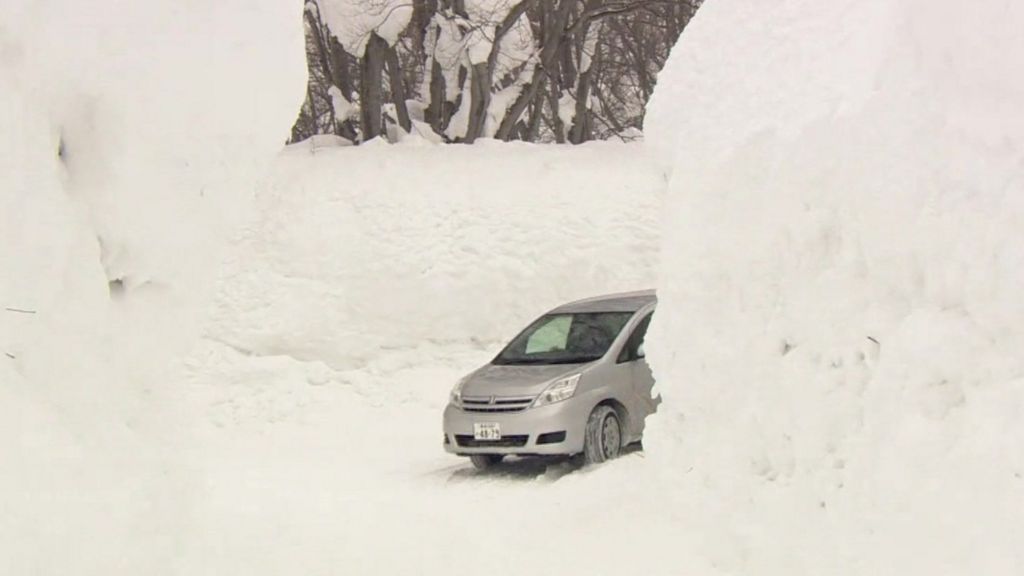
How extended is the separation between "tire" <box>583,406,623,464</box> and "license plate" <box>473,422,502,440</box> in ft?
2.56

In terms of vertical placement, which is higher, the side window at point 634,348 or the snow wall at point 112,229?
the snow wall at point 112,229

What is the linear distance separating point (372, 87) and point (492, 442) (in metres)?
11.2

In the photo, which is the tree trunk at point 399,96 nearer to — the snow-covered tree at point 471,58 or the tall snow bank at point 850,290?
the snow-covered tree at point 471,58

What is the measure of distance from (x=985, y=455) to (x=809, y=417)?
105 centimetres

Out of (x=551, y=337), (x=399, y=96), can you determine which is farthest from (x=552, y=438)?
(x=399, y=96)

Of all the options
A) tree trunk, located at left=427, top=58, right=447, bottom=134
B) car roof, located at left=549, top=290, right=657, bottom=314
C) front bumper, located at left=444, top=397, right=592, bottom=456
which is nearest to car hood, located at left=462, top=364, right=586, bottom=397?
front bumper, located at left=444, top=397, right=592, bottom=456

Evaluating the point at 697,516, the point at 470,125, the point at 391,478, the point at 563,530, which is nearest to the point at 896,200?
the point at 697,516

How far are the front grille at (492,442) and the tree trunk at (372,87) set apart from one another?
10.7 meters

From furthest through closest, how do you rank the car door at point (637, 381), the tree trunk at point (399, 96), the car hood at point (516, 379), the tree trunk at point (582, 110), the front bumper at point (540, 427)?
the tree trunk at point (582, 110)
the tree trunk at point (399, 96)
the car door at point (637, 381)
the car hood at point (516, 379)
the front bumper at point (540, 427)

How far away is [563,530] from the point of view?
25.7 ft

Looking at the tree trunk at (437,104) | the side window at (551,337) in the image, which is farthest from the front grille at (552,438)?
the tree trunk at (437,104)

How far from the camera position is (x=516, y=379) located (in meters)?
11.2

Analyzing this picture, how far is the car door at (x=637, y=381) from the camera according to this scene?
36.9 ft

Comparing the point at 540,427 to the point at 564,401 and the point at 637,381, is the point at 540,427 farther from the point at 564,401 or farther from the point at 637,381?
the point at 637,381
